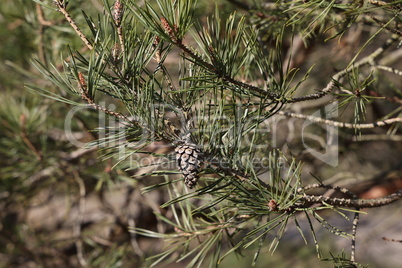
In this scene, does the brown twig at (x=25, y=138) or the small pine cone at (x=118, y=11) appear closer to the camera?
the small pine cone at (x=118, y=11)

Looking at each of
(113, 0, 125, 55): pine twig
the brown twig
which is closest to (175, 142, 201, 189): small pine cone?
(113, 0, 125, 55): pine twig

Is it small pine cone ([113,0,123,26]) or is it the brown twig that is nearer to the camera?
small pine cone ([113,0,123,26])

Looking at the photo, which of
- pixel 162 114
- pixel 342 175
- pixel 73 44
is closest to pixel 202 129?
pixel 162 114

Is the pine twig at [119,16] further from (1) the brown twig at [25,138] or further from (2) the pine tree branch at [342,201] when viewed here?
(1) the brown twig at [25,138]

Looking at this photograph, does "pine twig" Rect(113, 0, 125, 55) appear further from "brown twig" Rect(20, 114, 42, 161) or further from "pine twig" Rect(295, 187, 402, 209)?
"brown twig" Rect(20, 114, 42, 161)

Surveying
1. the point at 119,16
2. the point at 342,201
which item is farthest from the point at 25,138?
the point at 342,201

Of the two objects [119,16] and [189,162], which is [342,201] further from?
[119,16]

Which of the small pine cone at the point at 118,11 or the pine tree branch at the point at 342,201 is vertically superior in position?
the small pine cone at the point at 118,11

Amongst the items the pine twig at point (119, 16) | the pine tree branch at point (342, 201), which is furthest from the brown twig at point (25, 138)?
the pine tree branch at point (342, 201)
